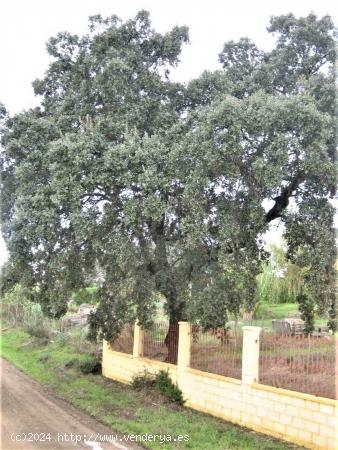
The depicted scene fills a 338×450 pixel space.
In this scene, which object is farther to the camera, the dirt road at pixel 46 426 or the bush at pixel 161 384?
the bush at pixel 161 384

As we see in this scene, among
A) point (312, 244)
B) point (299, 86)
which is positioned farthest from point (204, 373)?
point (299, 86)

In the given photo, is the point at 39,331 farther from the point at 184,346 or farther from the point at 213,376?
the point at 213,376

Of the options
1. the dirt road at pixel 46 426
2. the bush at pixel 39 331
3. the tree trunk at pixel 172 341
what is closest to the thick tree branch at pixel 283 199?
the tree trunk at pixel 172 341

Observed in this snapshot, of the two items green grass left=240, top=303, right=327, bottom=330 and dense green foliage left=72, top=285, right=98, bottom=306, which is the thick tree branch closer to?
dense green foliage left=72, top=285, right=98, bottom=306

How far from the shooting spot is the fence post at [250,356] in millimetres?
12031

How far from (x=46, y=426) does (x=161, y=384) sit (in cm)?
397

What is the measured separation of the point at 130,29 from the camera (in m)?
15.3

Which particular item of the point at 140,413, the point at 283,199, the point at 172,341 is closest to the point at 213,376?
the point at 140,413

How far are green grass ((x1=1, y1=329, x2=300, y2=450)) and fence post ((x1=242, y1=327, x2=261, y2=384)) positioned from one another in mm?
1229

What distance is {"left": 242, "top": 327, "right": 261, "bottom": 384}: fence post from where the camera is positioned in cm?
1203

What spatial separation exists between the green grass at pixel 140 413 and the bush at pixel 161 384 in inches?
8.6

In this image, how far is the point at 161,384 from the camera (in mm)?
14984

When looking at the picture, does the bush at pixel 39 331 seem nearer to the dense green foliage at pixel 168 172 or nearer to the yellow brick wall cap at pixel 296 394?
the dense green foliage at pixel 168 172

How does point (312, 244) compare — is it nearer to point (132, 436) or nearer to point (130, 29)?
point (132, 436)
